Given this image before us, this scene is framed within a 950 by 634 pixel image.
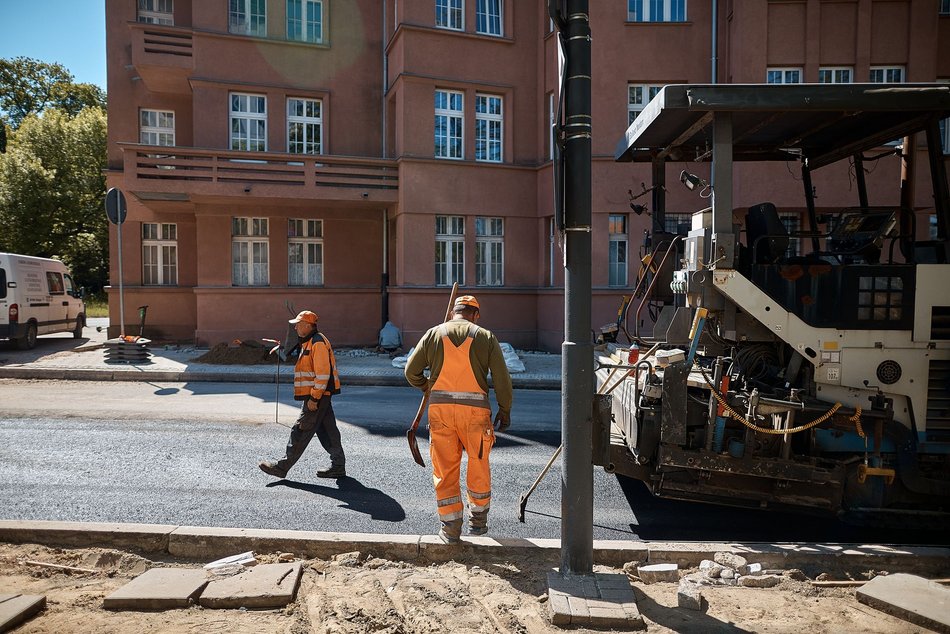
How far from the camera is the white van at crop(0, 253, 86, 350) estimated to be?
15477 millimetres

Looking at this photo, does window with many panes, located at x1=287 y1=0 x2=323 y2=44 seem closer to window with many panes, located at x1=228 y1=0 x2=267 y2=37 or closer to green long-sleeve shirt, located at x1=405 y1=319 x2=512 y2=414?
window with many panes, located at x1=228 y1=0 x2=267 y2=37

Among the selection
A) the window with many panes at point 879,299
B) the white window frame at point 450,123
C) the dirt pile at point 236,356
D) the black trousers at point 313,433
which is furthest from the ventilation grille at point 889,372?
the white window frame at point 450,123

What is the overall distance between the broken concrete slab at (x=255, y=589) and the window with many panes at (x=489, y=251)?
13719mm

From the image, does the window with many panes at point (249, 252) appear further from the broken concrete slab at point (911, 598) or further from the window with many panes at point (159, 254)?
the broken concrete slab at point (911, 598)

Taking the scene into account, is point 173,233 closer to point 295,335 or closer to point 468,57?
point 468,57

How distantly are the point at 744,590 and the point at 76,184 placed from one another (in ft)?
131

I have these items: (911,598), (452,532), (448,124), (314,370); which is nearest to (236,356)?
(448,124)

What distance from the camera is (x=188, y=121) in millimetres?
19297

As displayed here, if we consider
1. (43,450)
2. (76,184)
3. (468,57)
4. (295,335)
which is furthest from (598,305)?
(76,184)

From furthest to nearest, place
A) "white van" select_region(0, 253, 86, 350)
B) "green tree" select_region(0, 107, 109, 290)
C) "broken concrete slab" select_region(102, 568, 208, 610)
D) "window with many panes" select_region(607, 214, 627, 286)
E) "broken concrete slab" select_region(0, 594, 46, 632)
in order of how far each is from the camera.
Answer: "green tree" select_region(0, 107, 109, 290) < "window with many panes" select_region(607, 214, 627, 286) < "white van" select_region(0, 253, 86, 350) < "broken concrete slab" select_region(102, 568, 208, 610) < "broken concrete slab" select_region(0, 594, 46, 632)

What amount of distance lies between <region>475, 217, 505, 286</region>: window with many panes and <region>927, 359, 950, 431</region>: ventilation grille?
42.9 ft

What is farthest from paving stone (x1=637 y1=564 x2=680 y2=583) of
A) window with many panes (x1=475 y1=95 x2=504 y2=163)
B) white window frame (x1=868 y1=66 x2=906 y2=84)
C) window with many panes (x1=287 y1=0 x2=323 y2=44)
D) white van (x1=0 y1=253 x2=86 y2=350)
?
window with many panes (x1=287 y1=0 x2=323 y2=44)

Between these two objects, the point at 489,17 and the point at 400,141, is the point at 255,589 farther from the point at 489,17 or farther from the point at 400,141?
the point at 489,17

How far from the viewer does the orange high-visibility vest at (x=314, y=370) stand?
21.5ft
